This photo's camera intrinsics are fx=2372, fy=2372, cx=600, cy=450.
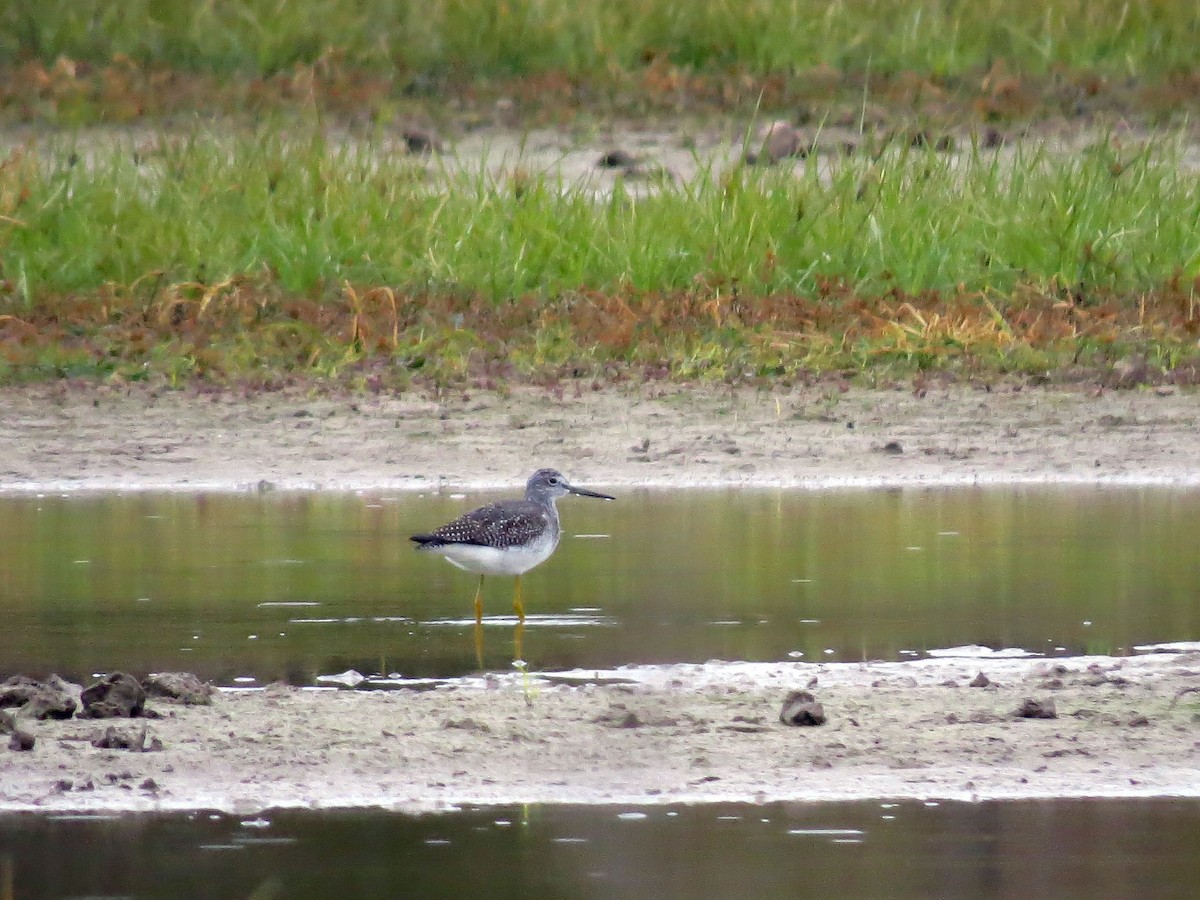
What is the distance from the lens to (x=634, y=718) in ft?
19.3

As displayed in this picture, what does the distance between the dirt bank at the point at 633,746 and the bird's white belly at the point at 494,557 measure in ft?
3.92

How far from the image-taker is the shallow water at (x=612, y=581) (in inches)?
275

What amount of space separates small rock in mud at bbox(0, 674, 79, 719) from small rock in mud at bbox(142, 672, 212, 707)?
0.64 feet

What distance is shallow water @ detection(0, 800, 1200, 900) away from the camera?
15.4 feet

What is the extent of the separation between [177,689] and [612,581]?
237cm

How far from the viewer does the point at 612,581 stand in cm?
816

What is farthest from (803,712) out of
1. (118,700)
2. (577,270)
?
(577,270)

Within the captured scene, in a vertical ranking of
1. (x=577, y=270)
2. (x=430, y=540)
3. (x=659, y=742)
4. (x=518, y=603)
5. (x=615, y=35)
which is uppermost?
(x=615, y=35)

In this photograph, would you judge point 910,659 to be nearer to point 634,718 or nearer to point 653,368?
point 634,718

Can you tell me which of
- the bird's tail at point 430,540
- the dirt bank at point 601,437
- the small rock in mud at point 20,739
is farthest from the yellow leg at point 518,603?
the dirt bank at point 601,437

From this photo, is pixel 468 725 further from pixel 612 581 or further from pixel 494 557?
pixel 612 581

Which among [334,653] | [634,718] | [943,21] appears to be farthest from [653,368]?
[943,21]

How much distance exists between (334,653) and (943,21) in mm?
15637

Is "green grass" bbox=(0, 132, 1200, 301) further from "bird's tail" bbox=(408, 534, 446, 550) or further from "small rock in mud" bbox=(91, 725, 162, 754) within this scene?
"small rock in mud" bbox=(91, 725, 162, 754)
